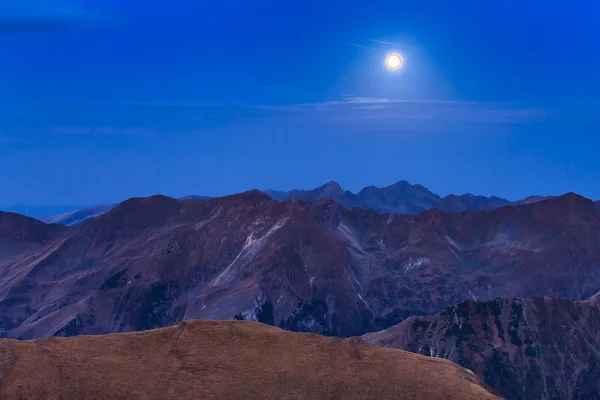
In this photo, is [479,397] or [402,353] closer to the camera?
[479,397]

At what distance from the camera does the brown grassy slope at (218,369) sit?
127500 millimetres

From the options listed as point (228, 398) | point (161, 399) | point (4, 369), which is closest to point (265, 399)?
point (228, 398)

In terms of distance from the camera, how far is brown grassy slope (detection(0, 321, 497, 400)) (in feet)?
418

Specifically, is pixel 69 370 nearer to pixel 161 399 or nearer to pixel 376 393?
pixel 161 399

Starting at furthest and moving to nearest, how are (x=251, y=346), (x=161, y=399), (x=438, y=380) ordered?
(x=251, y=346) < (x=438, y=380) < (x=161, y=399)

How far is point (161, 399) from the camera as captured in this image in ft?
412

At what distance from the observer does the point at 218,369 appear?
136750mm

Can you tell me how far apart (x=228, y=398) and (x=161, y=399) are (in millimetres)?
11716

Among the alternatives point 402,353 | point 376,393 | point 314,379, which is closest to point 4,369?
point 314,379

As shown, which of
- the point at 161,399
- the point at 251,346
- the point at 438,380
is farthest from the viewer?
the point at 251,346

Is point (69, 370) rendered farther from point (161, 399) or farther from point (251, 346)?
point (251, 346)

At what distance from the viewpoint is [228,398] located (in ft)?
421

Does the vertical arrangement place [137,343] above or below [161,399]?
above

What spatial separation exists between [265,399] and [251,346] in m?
19.4
